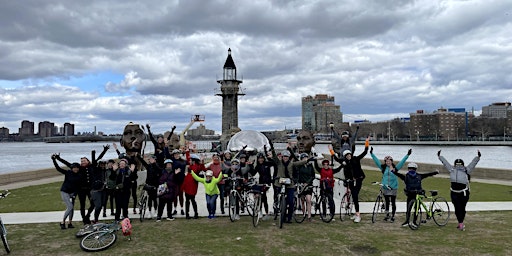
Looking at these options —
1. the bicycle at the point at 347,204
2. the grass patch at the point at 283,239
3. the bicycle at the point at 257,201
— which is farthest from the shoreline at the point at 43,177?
the bicycle at the point at 257,201

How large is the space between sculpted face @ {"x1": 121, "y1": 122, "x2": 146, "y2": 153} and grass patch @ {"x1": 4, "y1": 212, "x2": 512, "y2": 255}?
27.1 ft

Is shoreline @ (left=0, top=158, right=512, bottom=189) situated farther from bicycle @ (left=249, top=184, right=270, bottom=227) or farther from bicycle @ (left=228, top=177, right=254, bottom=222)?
bicycle @ (left=249, top=184, right=270, bottom=227)

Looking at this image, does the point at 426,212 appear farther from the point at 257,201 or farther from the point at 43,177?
the point at 43,177

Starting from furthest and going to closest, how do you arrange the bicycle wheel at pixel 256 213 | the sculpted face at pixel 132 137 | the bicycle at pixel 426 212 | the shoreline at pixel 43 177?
the shoreline at pixel 43 177 → the sculpted face at pixel 132 137 → the bicycle wheel at pixel 256 213 → the bicycle at pixel 426 212

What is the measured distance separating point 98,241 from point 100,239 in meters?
0.13

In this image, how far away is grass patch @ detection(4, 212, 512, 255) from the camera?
8.08 meters

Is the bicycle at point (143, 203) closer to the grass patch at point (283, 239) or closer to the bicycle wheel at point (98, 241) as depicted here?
the grass patch at point (283, 239)

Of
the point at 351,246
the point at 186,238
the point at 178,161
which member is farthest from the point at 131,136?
A: the point at 351,246

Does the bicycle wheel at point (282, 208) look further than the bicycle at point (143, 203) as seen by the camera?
No

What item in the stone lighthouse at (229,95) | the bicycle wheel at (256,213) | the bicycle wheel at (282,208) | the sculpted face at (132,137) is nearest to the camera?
the bicycle wheel at (282,208)

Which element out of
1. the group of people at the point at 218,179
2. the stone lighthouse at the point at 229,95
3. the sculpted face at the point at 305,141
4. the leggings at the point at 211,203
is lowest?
the leggings at the point at 211,203

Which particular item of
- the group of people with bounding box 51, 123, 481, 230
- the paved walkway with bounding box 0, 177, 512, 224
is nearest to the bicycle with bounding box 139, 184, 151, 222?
the group of people with bounding box 51, 123, 481, 230

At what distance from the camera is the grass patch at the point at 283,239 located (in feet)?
26.5

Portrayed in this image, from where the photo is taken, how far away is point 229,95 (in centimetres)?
5888
